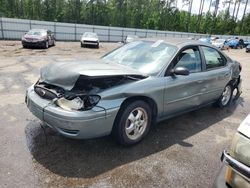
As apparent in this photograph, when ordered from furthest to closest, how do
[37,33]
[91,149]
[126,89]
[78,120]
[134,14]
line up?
[134,14]
[37,33]
[91,149]
[126,89]
[78,120]

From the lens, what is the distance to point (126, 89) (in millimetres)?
3408

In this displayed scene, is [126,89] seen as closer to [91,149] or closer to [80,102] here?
[80,102]

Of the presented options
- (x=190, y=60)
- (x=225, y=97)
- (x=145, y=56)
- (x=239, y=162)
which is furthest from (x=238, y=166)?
(x=225, y=97)

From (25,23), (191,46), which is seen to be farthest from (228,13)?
(191,46)

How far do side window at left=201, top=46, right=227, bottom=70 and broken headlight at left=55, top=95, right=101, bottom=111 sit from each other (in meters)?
2.69

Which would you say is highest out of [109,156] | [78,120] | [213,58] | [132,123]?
[213,58]

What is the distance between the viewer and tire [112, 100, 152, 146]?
11.3 ft

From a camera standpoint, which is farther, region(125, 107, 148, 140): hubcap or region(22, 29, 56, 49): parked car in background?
region(22, 29, 56, 49): parked car in background

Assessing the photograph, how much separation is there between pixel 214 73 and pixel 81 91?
2.94m

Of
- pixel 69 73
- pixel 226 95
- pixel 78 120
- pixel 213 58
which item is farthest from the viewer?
pixel 226 95

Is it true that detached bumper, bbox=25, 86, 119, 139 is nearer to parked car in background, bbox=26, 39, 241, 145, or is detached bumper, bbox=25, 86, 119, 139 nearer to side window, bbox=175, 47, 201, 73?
parked car in background, bbox=26, 39, 241, 145

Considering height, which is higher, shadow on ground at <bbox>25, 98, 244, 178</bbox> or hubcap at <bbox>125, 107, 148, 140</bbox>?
hubcap at <bbox>125, 107, 148, 140</bbox>

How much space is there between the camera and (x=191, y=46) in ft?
14.9

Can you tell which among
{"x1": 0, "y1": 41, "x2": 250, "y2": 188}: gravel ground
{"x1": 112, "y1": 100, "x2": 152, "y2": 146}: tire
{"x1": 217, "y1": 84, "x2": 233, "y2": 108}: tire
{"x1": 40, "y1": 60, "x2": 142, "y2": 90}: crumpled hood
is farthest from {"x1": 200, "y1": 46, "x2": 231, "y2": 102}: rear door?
{"x1": 40, "y1": 60, "x2": 142, "y2": 90}: crumpled hood
